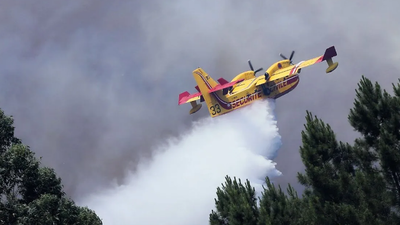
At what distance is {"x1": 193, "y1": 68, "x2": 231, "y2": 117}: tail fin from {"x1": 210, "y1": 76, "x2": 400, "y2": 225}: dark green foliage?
1814 inches

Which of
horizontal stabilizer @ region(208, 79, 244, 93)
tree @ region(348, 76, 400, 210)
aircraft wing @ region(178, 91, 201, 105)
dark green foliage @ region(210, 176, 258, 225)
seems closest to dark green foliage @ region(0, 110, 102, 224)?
dark green foliage @ region(210, 176, 258, 225)

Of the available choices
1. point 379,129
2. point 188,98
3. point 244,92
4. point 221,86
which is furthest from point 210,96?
point 379,129

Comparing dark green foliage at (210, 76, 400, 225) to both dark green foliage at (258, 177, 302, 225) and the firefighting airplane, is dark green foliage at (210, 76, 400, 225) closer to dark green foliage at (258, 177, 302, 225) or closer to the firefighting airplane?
dark green foliage at (258, 177, 302, 225)

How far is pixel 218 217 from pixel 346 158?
9993 millimetres

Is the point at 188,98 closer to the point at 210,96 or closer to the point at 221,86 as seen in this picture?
the point at 210,96

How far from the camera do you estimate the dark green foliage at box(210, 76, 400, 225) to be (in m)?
35.6

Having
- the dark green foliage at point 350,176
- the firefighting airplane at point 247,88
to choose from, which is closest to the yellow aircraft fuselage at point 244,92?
the firefighting airplane at point 247,88

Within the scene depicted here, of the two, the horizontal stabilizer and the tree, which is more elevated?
the horizontal stabilizer

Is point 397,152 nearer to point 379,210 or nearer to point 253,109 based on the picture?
point 379,210

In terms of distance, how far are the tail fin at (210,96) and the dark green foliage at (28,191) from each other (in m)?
53.0

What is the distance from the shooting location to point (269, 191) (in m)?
37.4

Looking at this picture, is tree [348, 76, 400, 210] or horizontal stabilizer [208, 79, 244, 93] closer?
tree [348, 76, 400, 210]

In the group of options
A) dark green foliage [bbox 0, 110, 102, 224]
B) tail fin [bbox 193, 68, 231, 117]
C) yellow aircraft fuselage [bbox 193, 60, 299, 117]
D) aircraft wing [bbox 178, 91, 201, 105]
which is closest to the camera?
dark green foliage [bbox 0, 110, 102, 224]

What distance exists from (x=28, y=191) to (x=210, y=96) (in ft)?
181
